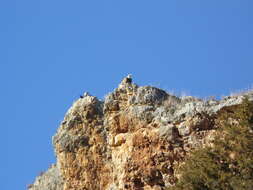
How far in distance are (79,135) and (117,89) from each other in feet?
7.49

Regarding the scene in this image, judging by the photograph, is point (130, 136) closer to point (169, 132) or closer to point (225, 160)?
point (169, 132)

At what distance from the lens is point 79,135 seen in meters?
29.0

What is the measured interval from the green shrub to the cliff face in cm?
154

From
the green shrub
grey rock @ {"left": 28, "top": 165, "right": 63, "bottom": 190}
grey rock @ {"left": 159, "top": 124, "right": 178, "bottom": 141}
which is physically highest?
grey rock @ {"left": 28, "top": 165, "right": 63, "bottom": 190}

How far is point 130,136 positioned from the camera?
90.6ft

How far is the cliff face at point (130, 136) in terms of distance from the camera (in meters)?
26.2

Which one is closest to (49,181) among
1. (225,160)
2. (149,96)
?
(149,96)

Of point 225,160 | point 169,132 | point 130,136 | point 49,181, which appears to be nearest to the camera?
point 225,160

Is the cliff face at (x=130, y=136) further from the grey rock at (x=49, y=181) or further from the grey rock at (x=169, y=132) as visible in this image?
the grey rock at (x=49, y=181)

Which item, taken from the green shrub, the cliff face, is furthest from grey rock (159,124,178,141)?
the green shrub

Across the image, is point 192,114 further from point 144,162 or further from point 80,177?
point 80,177

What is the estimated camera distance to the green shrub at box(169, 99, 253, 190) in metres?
22.7

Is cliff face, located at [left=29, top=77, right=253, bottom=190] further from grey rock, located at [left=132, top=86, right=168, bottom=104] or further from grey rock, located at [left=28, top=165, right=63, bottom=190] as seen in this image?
grey rock, located at [left=28, top=165, right=63, bottom=190]

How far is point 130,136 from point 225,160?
15.7ft
